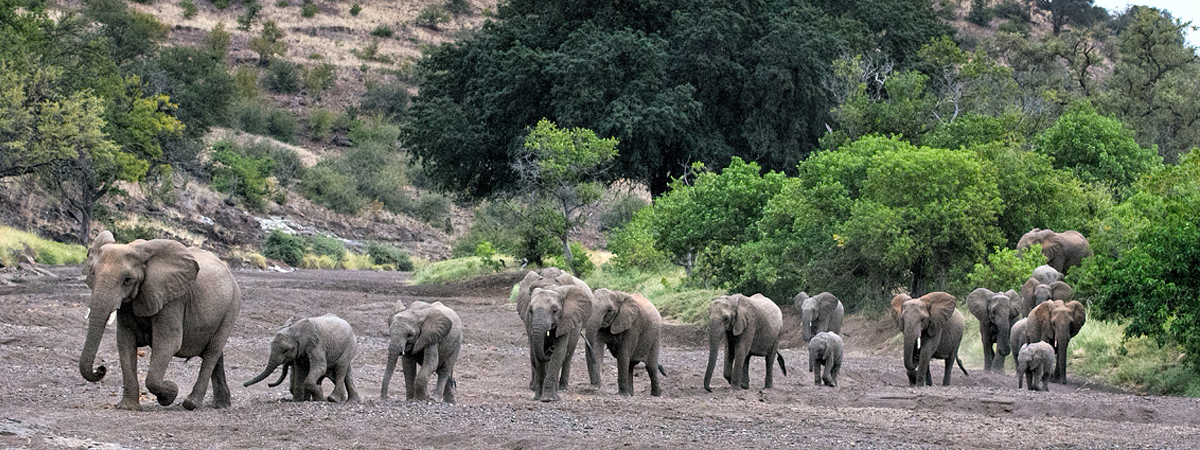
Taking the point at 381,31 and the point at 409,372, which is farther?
the point at 381,31

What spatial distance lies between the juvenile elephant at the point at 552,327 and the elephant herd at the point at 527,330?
0.06ft

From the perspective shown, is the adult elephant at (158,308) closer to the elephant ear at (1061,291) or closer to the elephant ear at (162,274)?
the elephant ear at (162,274)

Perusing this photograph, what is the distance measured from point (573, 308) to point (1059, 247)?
1583 cm

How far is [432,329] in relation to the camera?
13.7 meters

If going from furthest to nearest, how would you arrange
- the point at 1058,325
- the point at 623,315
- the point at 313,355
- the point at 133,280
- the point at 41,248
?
the point at 41,248 < the point at 1058,325 < the point at 623,315 < the point at 313,355 < the point at 133,280

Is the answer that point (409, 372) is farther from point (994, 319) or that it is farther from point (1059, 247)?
point (1059, 247)

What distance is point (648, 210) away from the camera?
38.2 m

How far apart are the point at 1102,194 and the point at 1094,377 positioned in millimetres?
11969

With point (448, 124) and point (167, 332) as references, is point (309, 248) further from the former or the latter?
point (167, 332)

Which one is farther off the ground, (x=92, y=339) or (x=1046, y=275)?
(x=1046, y=275)

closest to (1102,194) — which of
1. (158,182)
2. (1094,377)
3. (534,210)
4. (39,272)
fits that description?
(1094,377)

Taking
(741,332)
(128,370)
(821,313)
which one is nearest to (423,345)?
(128,370)

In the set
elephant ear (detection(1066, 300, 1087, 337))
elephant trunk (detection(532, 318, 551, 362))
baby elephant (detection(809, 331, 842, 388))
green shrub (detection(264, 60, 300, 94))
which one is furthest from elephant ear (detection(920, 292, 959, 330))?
green shrub (detection(264, 60, 300, 94))

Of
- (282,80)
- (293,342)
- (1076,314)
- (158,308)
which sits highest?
(282,80)
